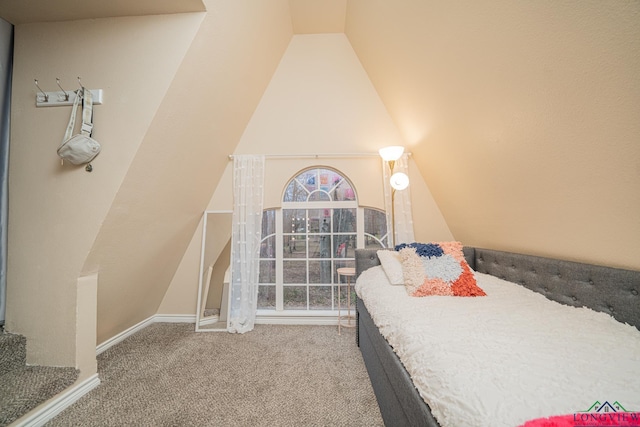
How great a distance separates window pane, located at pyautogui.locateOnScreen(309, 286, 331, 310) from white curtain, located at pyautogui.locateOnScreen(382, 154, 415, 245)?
3.33 feet

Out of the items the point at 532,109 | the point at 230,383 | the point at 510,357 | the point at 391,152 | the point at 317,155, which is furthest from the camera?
the point at 317,155

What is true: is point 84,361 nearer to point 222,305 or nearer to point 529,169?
point 222,305

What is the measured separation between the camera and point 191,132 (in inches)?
79.0

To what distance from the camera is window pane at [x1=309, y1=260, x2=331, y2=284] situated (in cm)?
300

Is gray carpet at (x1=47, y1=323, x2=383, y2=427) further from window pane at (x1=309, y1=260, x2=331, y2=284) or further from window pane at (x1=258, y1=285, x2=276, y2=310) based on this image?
window pane at (x1=309, y1=260, x2=331, y2=284)

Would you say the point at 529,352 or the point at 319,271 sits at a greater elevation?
the point at 529,352

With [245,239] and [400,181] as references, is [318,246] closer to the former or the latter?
[245,239]

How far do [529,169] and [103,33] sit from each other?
292cm

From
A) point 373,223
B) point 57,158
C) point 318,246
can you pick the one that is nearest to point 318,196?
point 318,246

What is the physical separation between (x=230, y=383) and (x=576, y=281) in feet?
7.77

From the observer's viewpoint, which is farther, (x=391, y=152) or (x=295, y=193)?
(x=295, y=193)

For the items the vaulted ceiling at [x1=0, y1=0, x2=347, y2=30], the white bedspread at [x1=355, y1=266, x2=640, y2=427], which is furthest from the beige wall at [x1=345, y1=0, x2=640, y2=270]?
the vaulted ceiling at [x1=0, y1=0, x2=347, y2=30]

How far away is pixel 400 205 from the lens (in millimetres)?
2787

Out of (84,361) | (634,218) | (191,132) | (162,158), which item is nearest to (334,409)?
(84,361)
